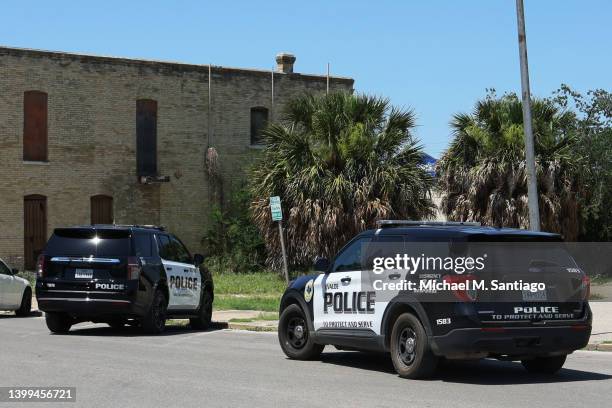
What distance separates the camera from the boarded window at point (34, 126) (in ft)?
123

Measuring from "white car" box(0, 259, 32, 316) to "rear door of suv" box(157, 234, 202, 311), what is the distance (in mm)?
5024

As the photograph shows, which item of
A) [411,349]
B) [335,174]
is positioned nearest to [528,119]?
[411,349]

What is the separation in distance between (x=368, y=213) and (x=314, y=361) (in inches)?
634

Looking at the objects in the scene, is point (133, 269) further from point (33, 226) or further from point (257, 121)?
point (257, 121)

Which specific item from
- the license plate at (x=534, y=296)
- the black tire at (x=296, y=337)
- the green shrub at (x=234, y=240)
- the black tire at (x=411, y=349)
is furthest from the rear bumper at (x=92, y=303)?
the green shrub at (x=234, y=240)

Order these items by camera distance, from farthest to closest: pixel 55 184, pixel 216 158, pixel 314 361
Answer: pixel 216 158
pixel 55 184
pixel 314 361

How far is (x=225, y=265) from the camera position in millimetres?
39812

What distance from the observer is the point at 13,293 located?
23.4 metres

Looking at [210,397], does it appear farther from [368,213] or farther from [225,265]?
[225,265]

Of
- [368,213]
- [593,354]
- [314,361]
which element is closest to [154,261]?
[314,361]

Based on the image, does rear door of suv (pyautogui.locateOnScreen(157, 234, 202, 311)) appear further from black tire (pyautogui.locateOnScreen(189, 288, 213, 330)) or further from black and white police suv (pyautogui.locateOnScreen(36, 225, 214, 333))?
black tire (pyautogui.locateOnScreen(189, 288, 213, 330))

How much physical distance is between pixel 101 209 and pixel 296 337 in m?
26.2

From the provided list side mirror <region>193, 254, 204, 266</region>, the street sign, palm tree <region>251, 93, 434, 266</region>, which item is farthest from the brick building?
side mirror <region>193, 254, 204, 266</region>

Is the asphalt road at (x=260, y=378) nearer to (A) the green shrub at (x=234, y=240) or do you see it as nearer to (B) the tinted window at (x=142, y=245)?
(B) the tinted window at (x=142, y=245)
